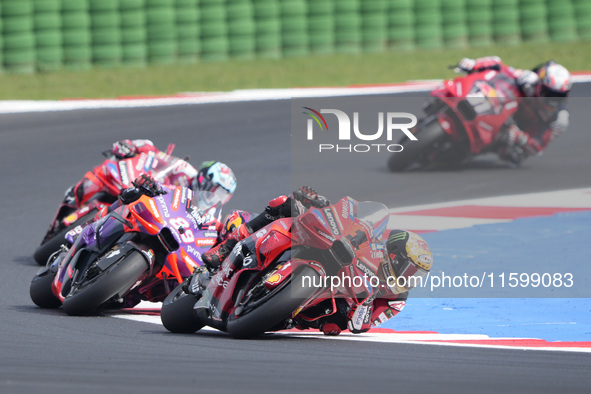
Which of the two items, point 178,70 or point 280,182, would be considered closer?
point 280,182

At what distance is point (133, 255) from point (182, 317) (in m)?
0.70

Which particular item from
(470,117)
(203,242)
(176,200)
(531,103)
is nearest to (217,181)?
(176,200)

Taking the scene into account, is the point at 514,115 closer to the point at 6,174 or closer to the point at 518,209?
the point at 518,209

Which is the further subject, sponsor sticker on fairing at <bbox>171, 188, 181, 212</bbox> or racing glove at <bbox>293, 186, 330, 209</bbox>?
sponsor sticker on fairing at <bbox>171, 188, 181, 212</bbox>

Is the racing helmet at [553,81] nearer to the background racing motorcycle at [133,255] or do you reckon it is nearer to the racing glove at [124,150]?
the racing glove at [124,150]

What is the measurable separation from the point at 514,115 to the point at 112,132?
543cm

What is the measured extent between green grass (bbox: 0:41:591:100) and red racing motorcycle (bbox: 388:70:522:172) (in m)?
5.00

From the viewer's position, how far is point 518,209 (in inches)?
383

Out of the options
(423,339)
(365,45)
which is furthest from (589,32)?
(423,339)

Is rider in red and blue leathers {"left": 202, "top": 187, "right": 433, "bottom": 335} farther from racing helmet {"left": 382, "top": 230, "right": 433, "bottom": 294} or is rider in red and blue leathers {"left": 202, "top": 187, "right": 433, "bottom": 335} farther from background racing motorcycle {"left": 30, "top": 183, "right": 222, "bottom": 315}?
background racing motorcycle {"left": 30, "top": 183, "right": 222, "bottom": 315}

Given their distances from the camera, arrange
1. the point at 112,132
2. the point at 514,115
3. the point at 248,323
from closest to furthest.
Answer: the point at 248,323, the point at 514,115, the point at 112,132

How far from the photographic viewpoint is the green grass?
16.5m

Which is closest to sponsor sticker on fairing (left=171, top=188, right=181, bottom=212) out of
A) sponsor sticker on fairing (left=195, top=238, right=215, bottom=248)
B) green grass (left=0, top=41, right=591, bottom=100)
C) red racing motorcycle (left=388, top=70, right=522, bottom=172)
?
sponsor sticker on fairing (left=195, top=238, right=215, bottom=248)

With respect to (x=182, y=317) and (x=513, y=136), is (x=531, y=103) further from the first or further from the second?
(x=182, y=317)
